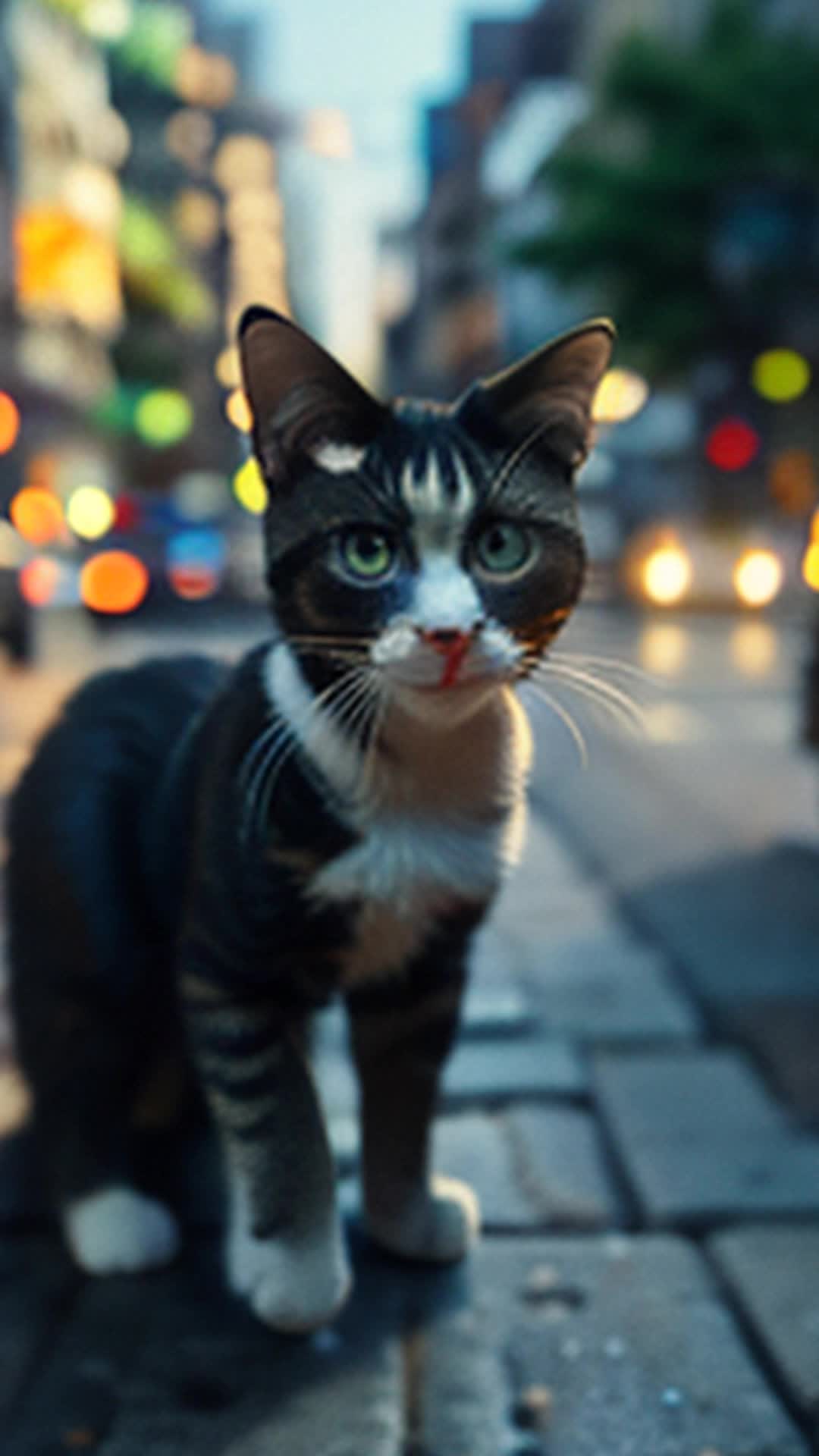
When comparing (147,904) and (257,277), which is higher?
(257,277)

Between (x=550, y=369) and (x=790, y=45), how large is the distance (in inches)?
863

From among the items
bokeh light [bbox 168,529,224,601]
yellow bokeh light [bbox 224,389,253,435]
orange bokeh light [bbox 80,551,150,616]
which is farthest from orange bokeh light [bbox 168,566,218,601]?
yellow bokeh light [bbox 224,389,253,435]

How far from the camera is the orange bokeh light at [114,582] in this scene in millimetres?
12078

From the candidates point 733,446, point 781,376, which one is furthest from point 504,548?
point 733,446

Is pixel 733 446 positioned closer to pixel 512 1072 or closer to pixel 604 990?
pixel 604 990

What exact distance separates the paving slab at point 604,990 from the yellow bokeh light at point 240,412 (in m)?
1.65

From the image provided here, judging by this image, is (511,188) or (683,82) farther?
(511,188)

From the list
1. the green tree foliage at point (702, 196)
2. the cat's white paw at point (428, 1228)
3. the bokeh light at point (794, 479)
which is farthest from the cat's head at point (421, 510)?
the green tree foliage at point (702, 196)

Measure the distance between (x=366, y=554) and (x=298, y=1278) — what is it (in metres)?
0.99

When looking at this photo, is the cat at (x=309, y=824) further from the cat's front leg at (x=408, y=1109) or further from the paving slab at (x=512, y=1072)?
the paving slab at (x=512, y=1072)

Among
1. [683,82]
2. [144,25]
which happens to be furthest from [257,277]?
[683,82]

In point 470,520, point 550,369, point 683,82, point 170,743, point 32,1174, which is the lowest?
point 32,1174

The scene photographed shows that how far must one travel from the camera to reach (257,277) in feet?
211

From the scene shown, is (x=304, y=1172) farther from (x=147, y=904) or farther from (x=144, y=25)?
(x=144, y=25)
